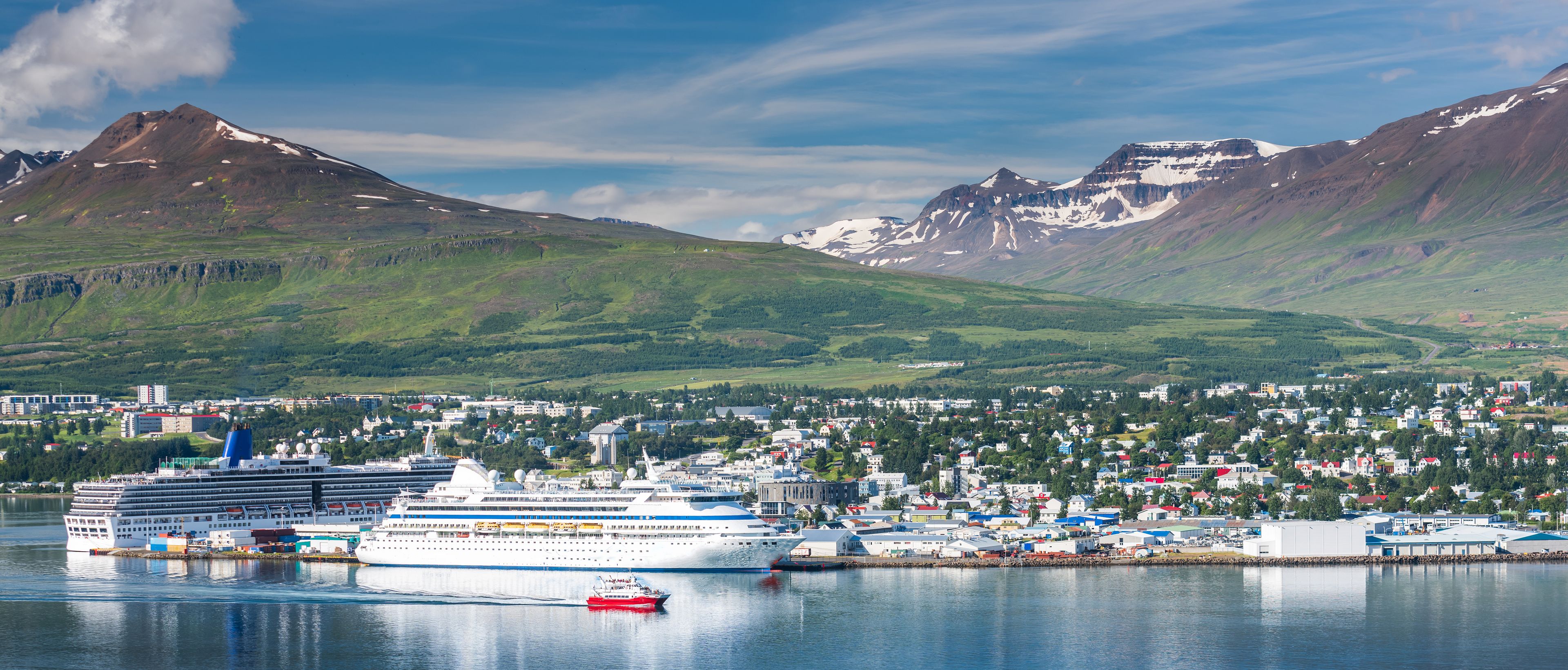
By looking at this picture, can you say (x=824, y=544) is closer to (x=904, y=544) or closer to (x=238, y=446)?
(x=904, y=544)

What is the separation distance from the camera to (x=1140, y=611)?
55.9 m

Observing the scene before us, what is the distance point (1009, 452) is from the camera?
11069 centimetres

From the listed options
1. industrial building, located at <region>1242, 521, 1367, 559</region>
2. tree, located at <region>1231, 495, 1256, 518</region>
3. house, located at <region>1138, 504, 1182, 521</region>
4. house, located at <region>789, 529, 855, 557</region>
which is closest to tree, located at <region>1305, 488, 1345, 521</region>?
tree, located at <region>1231, 495, 1256, 518</region>

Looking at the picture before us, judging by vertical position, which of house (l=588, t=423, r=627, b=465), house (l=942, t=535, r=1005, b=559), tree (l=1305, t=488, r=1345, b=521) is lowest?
house (l=942, t=535, r=1005, b=559)

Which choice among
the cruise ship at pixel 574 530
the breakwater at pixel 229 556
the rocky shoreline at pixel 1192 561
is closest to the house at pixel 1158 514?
the rocky shoreline at pixel 1192 561

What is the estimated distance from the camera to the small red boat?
56.9 meters

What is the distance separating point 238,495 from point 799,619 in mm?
37653

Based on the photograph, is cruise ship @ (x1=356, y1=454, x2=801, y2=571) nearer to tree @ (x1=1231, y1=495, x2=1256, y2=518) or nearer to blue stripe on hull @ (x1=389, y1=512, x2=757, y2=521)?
blue stripe on hull @ (x1=389, y1=512, x2=757, y2=521)

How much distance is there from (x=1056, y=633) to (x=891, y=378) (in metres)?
122

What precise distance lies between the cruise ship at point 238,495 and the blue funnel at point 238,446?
0.04 meters

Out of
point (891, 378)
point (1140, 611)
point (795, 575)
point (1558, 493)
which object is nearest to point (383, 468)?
point (795, 575)

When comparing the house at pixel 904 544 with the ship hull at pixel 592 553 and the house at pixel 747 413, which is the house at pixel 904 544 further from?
the house at pixel 747 413

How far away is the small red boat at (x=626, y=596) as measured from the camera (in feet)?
187

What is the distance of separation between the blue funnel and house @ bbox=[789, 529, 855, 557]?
27964 millimetres
